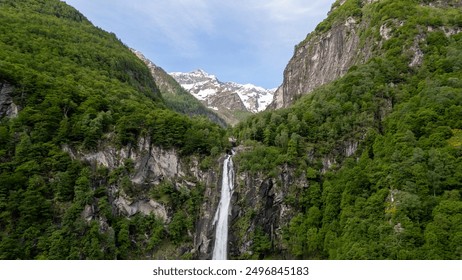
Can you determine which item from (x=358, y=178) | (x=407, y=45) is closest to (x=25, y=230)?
(x=358, y=178)

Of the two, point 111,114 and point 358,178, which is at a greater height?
point 111,114

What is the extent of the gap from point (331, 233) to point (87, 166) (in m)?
46.0

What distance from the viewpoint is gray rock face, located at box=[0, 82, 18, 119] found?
69.1 metres

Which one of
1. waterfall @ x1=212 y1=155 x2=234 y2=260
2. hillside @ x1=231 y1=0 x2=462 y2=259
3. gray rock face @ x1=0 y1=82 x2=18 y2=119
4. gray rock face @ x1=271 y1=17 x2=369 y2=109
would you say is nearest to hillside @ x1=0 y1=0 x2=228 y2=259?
gray rock face @ x1=0 y1=82 x2=18 y2=119

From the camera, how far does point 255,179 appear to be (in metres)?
74.7

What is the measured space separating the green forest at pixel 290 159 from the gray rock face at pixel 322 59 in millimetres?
13376

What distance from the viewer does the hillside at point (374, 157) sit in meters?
53.2

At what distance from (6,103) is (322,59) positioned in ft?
304

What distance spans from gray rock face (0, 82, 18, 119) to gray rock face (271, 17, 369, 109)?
8597 centimetres

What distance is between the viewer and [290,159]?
3000 inches

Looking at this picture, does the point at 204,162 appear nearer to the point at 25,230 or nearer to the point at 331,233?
the point at 331,233

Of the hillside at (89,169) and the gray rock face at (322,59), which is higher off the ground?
the gray rock face at (322,59)

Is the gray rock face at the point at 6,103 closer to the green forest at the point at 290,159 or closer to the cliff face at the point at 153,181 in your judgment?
the green forest at the point at 290,159

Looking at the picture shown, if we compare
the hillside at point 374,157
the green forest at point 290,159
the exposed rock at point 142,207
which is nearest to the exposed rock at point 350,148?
the hillside at point 374,157
